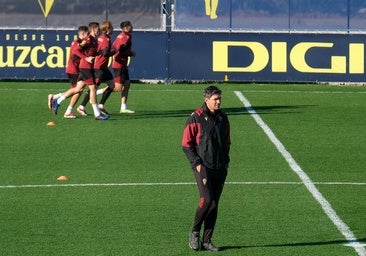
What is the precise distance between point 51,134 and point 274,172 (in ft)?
18.8

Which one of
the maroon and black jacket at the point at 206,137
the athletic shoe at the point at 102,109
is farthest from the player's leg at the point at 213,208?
the athletic shoe at the point at 102,109

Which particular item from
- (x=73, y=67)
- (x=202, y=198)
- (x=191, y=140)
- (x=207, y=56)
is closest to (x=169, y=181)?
(x=202, y=198)

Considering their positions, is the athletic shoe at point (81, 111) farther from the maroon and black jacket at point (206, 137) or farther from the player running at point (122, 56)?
the maroon and black jacket at point (206, 137)

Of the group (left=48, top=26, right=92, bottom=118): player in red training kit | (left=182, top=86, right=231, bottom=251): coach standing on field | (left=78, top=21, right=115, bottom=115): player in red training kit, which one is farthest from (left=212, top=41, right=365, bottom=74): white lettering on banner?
(left=182, top=86, right=231, bottom=251): coach standing on field

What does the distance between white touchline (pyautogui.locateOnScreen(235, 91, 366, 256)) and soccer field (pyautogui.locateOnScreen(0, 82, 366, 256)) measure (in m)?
0.02

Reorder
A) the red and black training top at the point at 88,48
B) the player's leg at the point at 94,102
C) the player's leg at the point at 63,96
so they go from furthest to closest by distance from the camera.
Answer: the player's leg at the point at 63,96, the player's leg at the point at 94,102, the red and black training top at the point at 88,48

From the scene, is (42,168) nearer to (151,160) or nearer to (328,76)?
(151,160)

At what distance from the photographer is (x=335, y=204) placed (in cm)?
1497

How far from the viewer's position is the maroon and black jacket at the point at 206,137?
11922mm

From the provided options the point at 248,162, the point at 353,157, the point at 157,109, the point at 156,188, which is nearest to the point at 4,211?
the point at 156,188

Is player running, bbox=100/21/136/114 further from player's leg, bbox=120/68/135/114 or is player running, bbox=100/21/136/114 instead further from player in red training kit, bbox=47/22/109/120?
player in red training kit, bbox=47/22/109/120

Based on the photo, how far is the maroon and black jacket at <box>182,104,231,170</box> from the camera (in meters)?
11.9

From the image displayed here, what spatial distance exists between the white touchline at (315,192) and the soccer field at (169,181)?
20 mm

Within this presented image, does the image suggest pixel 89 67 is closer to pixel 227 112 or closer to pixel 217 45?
pixel 227 112
